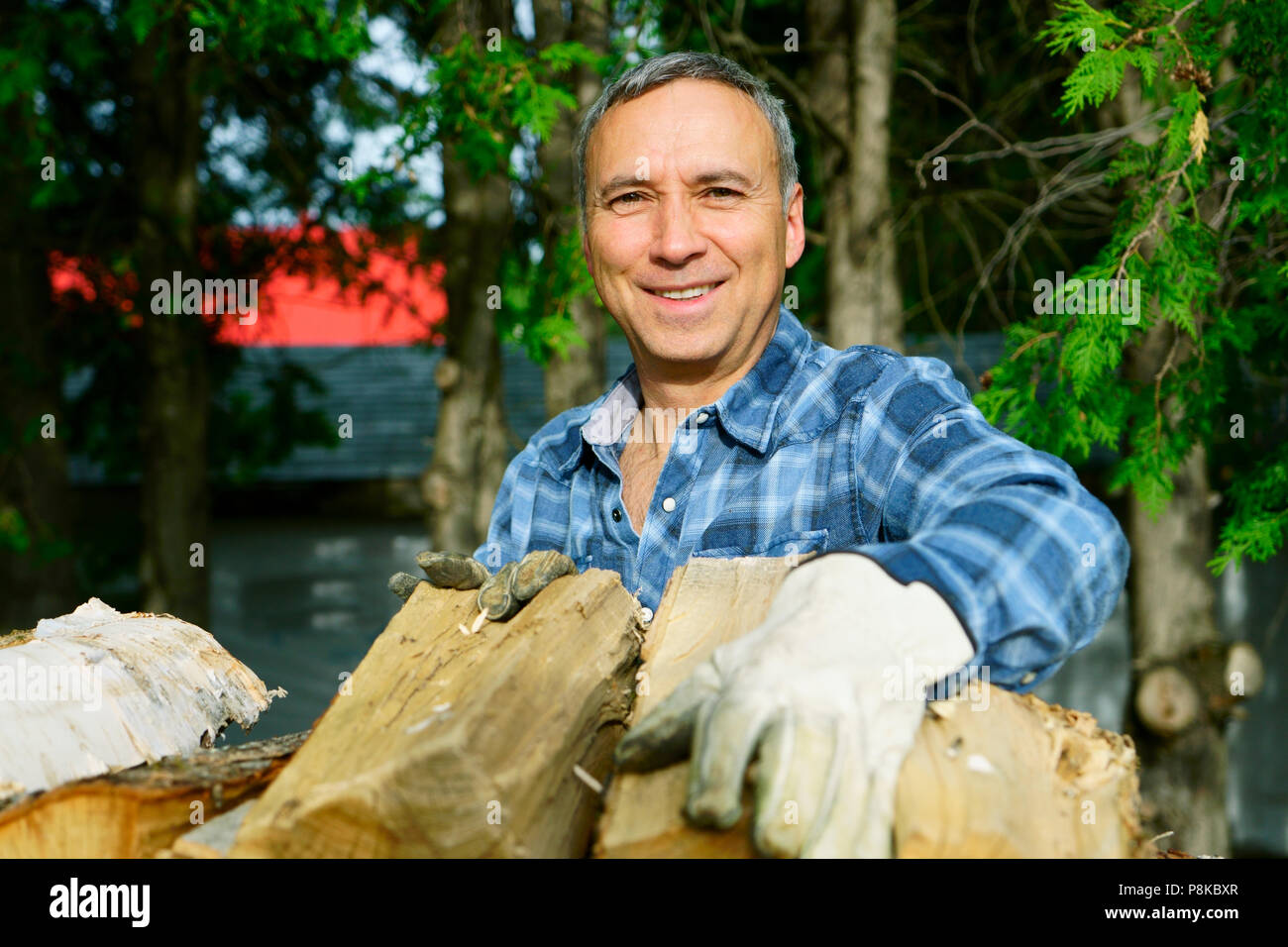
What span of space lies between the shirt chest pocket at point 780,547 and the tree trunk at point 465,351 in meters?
3.50

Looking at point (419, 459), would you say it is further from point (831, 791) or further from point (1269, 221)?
point (831, 791)

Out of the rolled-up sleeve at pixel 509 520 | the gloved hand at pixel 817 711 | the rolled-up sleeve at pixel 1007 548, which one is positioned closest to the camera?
the gloved hand at pixel 817 711

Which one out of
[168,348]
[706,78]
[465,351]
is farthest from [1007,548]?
[168,348]

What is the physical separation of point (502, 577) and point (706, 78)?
101cm

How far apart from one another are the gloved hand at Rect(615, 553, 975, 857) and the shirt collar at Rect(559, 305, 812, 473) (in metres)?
0.82

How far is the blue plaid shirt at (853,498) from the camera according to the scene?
1.29m

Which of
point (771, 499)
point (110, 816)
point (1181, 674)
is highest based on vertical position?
point (771, 499)

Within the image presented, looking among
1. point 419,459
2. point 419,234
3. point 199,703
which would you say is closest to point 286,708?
point 419,459

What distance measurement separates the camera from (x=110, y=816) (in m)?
1.31

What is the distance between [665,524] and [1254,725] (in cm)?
811

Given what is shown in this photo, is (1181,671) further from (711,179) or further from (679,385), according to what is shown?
(711,179)

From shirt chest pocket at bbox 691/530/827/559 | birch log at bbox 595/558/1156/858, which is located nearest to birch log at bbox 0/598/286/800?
birch log at bbox 595/558/1156/858

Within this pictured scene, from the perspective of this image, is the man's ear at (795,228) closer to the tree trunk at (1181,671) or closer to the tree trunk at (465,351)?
the tree trunk at (1181,671)

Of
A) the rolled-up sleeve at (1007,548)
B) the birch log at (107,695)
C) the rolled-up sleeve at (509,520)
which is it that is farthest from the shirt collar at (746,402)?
the birch log at (107,695)
